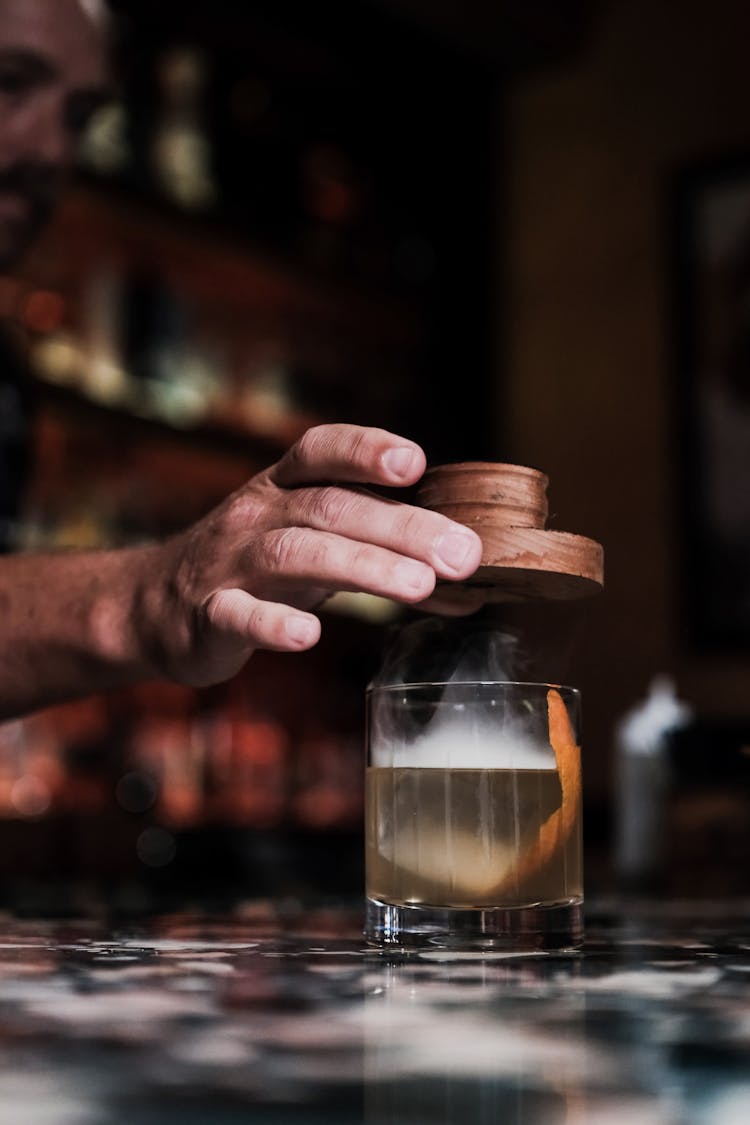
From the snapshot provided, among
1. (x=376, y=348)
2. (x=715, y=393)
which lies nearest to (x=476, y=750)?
(x=715, y=393)

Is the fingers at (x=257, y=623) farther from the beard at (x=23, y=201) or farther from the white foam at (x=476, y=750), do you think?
the beard at (x=23, y=201)

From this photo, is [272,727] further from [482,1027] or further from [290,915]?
[482,1027]

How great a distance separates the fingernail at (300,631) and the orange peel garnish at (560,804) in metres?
0.14

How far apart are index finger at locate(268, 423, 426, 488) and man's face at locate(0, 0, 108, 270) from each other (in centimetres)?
152

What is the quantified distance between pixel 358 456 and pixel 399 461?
26mm

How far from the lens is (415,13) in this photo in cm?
384

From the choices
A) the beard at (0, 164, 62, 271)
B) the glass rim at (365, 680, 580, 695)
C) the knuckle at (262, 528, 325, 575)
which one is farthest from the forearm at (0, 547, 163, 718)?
the beard at (0, 164, 62, 271)

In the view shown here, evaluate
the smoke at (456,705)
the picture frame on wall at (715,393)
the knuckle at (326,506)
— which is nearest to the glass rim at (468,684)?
the smoke at (456,705)

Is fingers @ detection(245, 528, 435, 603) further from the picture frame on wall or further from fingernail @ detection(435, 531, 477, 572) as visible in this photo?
the picture frame on wall

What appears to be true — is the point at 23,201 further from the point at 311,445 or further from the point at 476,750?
the point at 476,750

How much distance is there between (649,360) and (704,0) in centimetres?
101

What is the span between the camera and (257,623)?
0.84m

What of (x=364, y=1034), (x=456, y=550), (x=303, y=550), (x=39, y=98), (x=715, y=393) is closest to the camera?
(x=364, y=1034)

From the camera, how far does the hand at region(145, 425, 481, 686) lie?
0.78 meters
